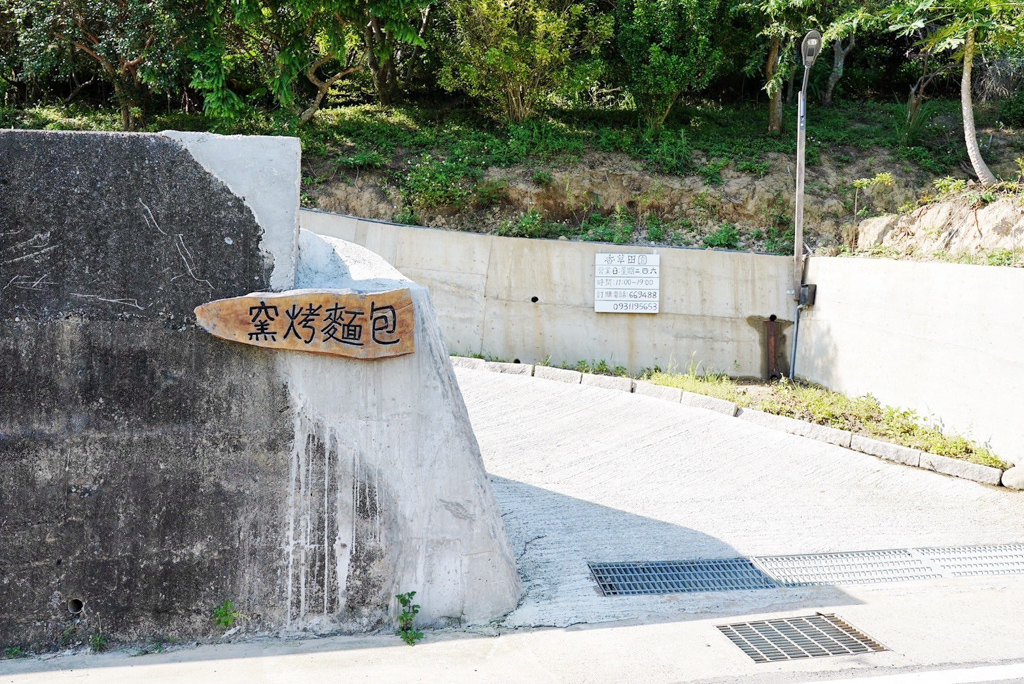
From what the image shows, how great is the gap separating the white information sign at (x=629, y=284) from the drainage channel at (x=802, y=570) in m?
6.28

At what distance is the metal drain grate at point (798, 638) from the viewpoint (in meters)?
4.64

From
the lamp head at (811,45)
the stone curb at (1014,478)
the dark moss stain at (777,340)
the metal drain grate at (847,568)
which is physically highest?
the lamp head at (811,45)

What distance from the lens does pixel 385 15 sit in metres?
14.3

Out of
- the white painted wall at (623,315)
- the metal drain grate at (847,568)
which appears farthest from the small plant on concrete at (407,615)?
the white painted wall at (623,315)

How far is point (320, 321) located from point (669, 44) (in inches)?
493

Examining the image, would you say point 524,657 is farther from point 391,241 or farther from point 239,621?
point 391,241

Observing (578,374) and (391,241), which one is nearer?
(578,374)

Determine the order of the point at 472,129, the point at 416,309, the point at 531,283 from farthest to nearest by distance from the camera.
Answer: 1. the point at 472,129
2. the point at 531,283
3. the point at 416,309

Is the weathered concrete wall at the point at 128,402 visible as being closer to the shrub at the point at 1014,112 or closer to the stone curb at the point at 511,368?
the stone curb at the point at 511,368

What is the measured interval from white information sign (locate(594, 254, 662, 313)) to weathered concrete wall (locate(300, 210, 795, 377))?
0.11 metres

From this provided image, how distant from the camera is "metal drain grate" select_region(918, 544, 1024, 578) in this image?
19.9 feet

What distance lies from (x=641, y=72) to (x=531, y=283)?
547 centimetres

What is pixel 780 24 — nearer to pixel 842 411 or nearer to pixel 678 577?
pixel 842 411

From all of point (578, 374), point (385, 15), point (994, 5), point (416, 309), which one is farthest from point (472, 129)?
point (416, 309)
